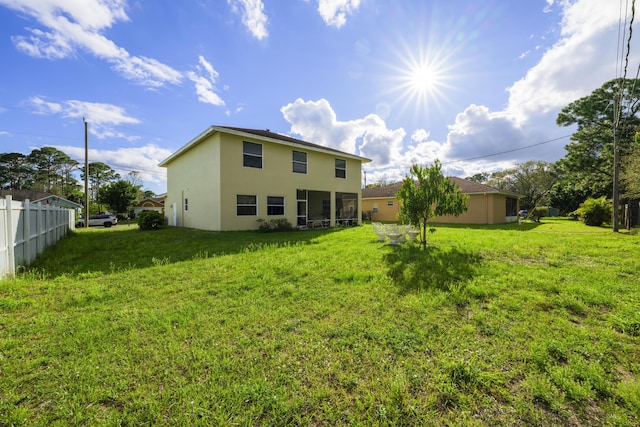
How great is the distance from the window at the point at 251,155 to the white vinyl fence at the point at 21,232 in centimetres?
778

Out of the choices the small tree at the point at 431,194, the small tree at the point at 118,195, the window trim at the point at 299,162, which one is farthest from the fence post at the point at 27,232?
the small tree at the point at 118,195

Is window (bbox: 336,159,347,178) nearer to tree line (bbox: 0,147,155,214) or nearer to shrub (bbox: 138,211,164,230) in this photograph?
shrub (bbox: 138,211,164,230)

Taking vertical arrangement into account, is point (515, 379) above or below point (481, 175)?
below

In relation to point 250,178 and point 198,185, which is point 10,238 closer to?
point 250,178

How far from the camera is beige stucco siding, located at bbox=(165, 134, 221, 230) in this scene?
13078mm

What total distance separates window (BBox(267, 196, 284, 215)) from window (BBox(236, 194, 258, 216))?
31.3 inches

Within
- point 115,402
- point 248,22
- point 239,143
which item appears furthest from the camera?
point 239,143

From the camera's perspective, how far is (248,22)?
987 centimetres

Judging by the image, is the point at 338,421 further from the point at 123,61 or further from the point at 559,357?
the point at 123,61

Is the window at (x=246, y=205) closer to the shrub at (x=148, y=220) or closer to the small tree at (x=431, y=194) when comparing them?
the shrub at (x=148, y=220)

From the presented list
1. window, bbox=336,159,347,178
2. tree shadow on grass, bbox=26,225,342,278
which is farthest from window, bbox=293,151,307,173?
tree shadow on grass, bbox=26,225,342,278

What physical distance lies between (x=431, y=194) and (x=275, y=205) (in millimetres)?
8916

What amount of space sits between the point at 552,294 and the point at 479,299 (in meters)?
1.30

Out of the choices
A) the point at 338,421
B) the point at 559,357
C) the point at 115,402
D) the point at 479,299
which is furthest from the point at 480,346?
the point at 115,402
